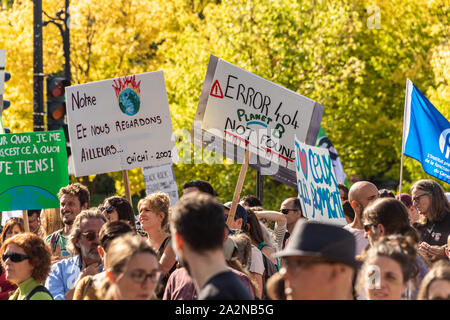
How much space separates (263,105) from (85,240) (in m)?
3.52

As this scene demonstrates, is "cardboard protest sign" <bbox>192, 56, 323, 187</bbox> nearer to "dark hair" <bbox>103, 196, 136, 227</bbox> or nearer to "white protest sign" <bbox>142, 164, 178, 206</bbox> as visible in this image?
"dark hair" <bbox>103, 196, 136, 227</bbox>

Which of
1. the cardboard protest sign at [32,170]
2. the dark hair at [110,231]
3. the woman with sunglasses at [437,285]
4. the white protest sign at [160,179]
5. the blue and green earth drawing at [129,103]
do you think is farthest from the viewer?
the white protest sign at [160,179]

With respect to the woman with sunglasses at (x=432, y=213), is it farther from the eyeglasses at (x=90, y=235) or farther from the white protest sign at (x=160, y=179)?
the white protest sign at (x=160, y=179)

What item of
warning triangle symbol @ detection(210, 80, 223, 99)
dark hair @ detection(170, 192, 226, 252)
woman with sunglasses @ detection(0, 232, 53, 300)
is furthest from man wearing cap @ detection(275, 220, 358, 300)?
warning triangle symbol @ detection(210, 80, 223, 99)

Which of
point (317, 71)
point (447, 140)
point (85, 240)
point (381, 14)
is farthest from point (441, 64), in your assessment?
point (85, 240)

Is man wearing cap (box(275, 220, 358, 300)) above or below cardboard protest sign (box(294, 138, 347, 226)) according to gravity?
below

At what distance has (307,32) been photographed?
23.3 meters

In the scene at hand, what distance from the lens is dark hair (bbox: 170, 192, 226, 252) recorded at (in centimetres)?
359

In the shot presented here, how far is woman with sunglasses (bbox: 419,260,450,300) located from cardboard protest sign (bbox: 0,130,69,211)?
211 inches

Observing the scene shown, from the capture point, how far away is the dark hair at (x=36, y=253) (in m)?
5.15

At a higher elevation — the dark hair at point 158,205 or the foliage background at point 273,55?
the foliage background at point 273,55

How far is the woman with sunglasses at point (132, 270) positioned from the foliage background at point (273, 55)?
17.4 m

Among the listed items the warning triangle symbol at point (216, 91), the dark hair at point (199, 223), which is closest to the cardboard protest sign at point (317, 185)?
the warning triangle symbol at point (216, 91)

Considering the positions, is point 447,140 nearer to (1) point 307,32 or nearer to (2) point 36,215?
(2) point 36,215
